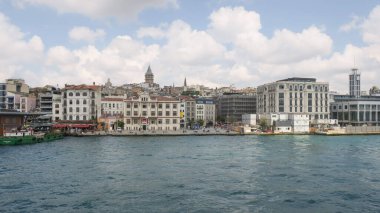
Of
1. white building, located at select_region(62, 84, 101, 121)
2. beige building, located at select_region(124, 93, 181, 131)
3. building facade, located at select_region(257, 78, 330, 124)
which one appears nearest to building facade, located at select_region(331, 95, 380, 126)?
building facade, located at select_region(257, 78, 330, 124)

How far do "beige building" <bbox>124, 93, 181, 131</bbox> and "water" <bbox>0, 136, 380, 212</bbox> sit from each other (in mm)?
59551

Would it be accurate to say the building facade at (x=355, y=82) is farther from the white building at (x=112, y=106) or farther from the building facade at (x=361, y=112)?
the white building at (x=112, y=106)

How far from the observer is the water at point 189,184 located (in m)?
24.8

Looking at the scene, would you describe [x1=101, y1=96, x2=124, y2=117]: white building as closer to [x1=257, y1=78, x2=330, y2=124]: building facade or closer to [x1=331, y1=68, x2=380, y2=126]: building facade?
[x1=257, y1=78, x2=330, y2=124]: building facade

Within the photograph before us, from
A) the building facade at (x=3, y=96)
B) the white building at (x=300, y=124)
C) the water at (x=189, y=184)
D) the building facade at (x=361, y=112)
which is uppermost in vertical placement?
the building facade at (x=3, y=96)

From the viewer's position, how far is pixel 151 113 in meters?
109

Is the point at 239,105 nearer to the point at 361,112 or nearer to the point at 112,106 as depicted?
the point at 361,112

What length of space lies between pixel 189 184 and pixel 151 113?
258 feet

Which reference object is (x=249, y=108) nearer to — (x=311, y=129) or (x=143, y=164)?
(x=311, y=129)

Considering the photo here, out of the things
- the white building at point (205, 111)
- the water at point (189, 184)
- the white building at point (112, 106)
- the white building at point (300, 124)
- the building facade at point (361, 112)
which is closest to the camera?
the water at point (189, 184)

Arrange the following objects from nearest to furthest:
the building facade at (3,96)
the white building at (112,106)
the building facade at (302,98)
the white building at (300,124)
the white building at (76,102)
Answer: the white building at (76,102) → the building facade at (3,96) → the white building at (300,124) → the white building at (112,106) → the building facade at (302,98)

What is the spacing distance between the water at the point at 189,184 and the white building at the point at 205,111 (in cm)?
10186

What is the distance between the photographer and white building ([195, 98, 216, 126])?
15025 cm

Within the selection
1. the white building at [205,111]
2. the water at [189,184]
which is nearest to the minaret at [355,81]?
the white building at [205,111]
